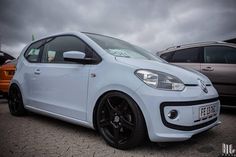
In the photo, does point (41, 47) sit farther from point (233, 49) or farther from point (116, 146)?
point (233, 49)

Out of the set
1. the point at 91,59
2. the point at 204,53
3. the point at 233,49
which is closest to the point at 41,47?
the point at 91,59

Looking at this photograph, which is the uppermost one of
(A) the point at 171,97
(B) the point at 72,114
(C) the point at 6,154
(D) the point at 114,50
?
(D) the point at 114,50

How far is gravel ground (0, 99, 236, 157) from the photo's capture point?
8.03ft

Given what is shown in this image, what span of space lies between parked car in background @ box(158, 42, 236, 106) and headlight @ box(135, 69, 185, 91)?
2567 millimetres

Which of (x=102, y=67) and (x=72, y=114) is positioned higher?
(x=102, y=67)

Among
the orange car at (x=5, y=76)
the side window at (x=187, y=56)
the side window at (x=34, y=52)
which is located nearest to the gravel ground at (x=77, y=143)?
the side window at (x=34, y=52)

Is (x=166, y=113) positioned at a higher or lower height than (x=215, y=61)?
lower

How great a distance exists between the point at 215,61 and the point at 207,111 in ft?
8.54

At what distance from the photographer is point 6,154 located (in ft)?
7.92

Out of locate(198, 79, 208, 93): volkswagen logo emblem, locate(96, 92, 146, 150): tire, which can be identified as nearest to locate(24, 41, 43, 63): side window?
locate(96, 92, 146, 150): tire

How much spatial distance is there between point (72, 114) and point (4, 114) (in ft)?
7.81

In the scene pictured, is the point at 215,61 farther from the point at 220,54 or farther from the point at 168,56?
the point at 168,56

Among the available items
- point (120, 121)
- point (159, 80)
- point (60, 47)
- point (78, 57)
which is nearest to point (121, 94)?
point (120, 121)

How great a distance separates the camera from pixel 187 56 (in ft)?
17.3
